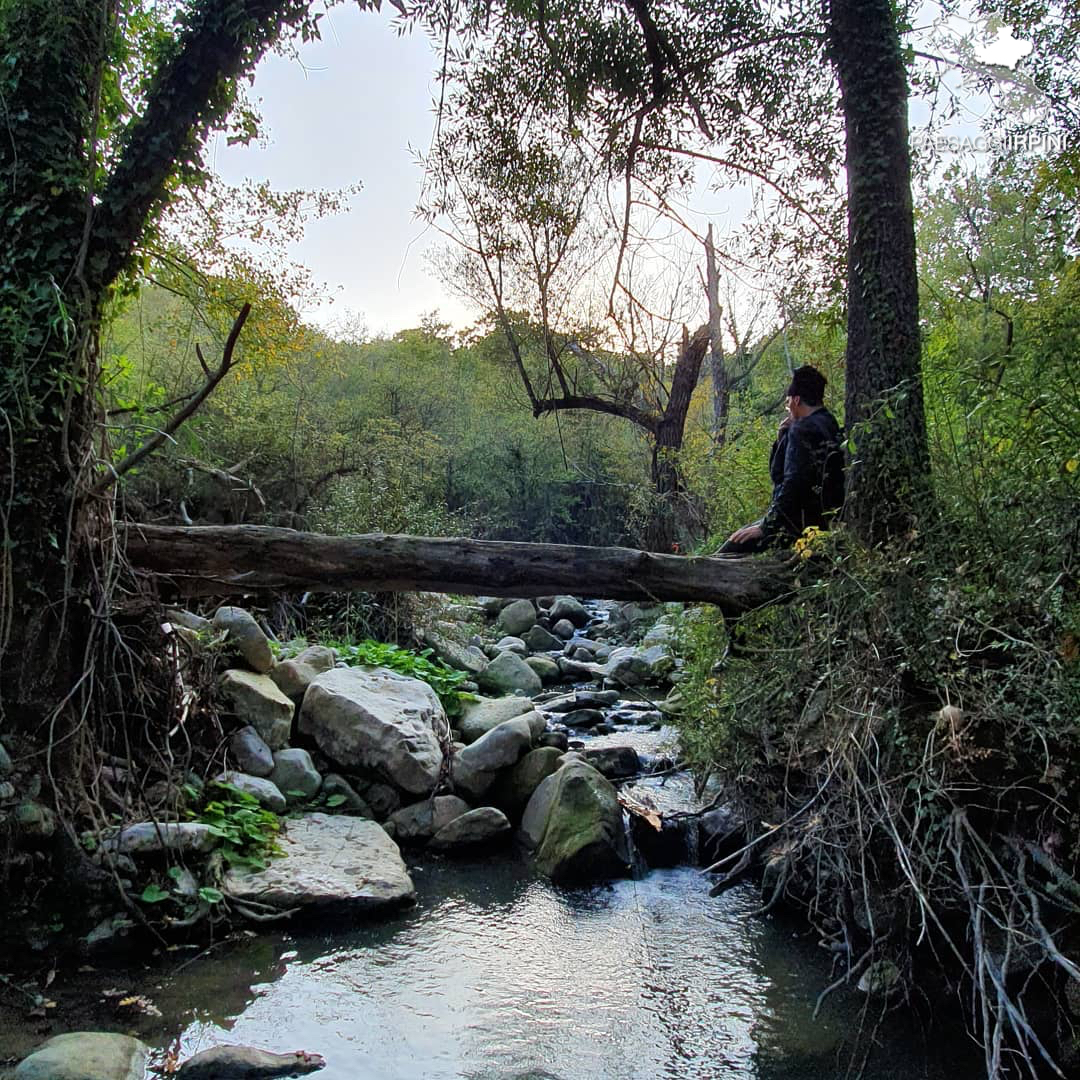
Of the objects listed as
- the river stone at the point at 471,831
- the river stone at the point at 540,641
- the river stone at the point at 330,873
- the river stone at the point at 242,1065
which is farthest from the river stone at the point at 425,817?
the river stone at the point at 540,641

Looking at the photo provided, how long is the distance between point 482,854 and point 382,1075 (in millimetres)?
2734

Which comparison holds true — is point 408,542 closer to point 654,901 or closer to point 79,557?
point 79,557

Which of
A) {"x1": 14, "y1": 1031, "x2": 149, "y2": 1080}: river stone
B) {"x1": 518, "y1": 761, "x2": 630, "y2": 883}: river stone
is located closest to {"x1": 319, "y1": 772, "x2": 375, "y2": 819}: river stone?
{"x1": 518, "y1": 761, "x2": 630, "y2": 883}: river stone

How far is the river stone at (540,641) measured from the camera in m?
15.1

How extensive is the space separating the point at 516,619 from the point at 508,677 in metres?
4.75

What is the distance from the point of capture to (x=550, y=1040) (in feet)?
12.9

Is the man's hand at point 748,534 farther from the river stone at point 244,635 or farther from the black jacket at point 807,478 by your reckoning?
the river stone at point 244,635

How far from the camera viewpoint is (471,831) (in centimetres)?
633

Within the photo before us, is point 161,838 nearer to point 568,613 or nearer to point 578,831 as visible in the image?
point 578,831

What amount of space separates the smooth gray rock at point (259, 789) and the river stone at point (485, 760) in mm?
1560

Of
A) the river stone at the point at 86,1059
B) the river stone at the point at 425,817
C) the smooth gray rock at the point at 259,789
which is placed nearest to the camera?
the river stone at the point at 86,1059

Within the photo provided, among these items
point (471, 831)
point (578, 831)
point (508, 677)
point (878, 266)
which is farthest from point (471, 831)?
point (508, 677)

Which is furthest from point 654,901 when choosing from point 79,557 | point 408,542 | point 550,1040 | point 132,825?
point 79,557

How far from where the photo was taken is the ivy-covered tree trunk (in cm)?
455
